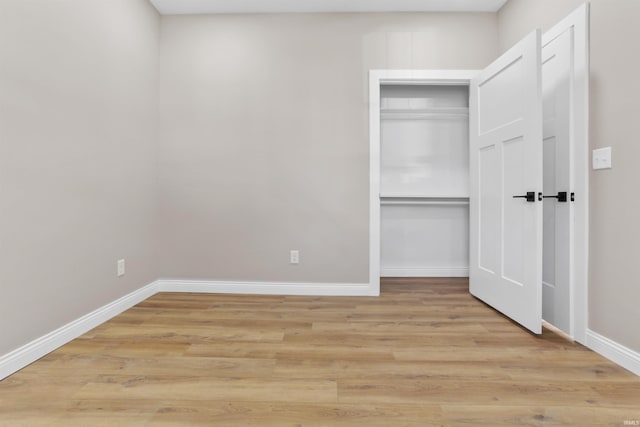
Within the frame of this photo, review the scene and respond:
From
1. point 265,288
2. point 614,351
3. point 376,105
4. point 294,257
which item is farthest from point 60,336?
point 614,351

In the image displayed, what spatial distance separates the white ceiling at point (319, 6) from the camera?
9.85 feet

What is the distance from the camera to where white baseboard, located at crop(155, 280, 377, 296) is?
3172 mm

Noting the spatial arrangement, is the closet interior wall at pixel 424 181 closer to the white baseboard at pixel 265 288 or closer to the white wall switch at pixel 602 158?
the white baseboard at pixel 265 288

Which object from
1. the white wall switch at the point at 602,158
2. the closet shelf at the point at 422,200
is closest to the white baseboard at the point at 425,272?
the closet shelf at the point at 422,200

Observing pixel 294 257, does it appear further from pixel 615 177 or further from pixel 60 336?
pixel 615 177

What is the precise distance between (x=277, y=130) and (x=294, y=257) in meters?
1.18

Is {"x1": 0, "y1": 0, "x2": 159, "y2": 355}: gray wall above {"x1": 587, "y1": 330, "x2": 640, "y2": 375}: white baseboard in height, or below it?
above

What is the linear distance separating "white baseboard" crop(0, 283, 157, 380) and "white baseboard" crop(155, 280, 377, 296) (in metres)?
0.38

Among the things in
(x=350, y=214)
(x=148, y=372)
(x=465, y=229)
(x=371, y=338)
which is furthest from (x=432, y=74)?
(x=148, y=372)

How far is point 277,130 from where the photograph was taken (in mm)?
3178

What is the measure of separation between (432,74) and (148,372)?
10.2ft

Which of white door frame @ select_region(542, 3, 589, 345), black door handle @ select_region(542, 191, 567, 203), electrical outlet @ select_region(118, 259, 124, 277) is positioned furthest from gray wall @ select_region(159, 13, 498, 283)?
black door handle @ select_region(542, 191, 567, 203)

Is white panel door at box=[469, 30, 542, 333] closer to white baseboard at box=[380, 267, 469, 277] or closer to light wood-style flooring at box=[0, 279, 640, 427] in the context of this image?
light wood-style flooring at box=[0, 279, 640, 427]

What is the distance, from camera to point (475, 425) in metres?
1.33
